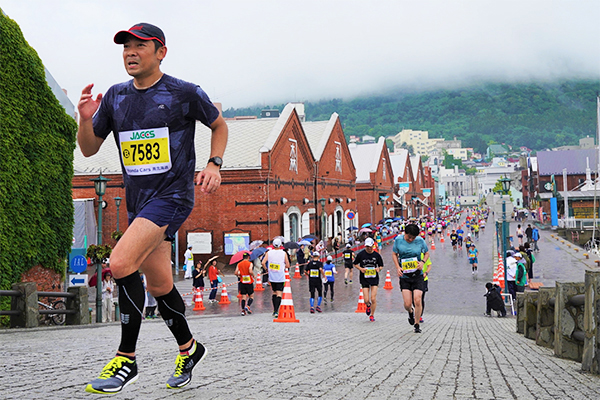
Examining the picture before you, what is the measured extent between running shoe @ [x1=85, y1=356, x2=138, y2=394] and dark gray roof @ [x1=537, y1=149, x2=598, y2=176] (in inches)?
3474

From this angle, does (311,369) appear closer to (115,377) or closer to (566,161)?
(115,377)

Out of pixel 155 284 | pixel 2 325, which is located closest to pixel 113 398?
pixel 155 284

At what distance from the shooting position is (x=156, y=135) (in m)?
3.73

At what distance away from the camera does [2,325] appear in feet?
35.9

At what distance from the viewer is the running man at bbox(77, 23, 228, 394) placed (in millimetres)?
3611

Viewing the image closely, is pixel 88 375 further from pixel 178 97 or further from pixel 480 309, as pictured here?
pixel 480 309

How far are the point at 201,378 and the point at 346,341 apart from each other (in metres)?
3.84

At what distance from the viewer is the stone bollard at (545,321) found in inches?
310

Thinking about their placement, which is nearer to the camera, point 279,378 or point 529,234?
point 279,378

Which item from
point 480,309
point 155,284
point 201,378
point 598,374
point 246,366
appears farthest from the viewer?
point 480,309

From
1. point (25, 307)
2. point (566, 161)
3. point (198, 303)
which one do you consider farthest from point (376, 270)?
point (566, 161)

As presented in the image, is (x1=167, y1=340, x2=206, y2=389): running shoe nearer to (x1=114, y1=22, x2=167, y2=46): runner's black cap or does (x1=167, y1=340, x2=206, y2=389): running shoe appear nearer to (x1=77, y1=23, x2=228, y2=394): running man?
(x1=77, y1=23, x2=228, y2=394): running man

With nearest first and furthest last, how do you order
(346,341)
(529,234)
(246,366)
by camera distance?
(246,366) → (346,341) → (529,234)

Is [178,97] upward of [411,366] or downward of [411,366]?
upward
